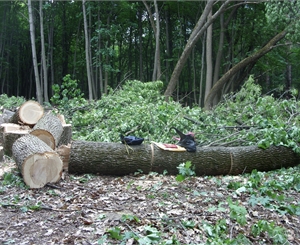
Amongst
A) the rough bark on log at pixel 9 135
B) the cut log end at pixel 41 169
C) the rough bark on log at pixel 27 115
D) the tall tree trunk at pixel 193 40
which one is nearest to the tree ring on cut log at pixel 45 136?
the rough bark on log at pixel 9 135

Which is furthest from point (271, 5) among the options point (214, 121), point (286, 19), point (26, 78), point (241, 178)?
point (26, 78)

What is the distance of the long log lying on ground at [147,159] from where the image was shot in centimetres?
533

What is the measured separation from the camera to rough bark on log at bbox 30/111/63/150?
5898 millimetres

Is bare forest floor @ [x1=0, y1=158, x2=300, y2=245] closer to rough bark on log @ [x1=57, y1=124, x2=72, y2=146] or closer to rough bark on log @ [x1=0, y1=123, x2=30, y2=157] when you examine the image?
rough bark on log @ [x1=0, y1=123, x2=30, y2=157]

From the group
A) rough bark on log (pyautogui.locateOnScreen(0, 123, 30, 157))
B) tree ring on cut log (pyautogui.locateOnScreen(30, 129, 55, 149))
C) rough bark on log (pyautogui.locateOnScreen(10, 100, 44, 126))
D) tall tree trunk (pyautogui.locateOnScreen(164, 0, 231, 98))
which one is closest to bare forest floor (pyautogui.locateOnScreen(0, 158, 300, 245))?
tree ring on cut log (pyautogui.locateOnScreen(30, 129, 55, 149))

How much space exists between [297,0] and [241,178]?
652cm

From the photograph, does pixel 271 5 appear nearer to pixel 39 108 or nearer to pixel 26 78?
pixel 39 108

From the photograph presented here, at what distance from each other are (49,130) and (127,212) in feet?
9.76

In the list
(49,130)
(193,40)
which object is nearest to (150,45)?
(193,40)

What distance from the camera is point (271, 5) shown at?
411 inches

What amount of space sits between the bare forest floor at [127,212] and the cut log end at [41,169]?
12 cm

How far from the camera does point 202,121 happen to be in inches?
299

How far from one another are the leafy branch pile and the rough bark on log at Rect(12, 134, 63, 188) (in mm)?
1587

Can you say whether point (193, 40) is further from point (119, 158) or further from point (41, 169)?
point (41, 169)
